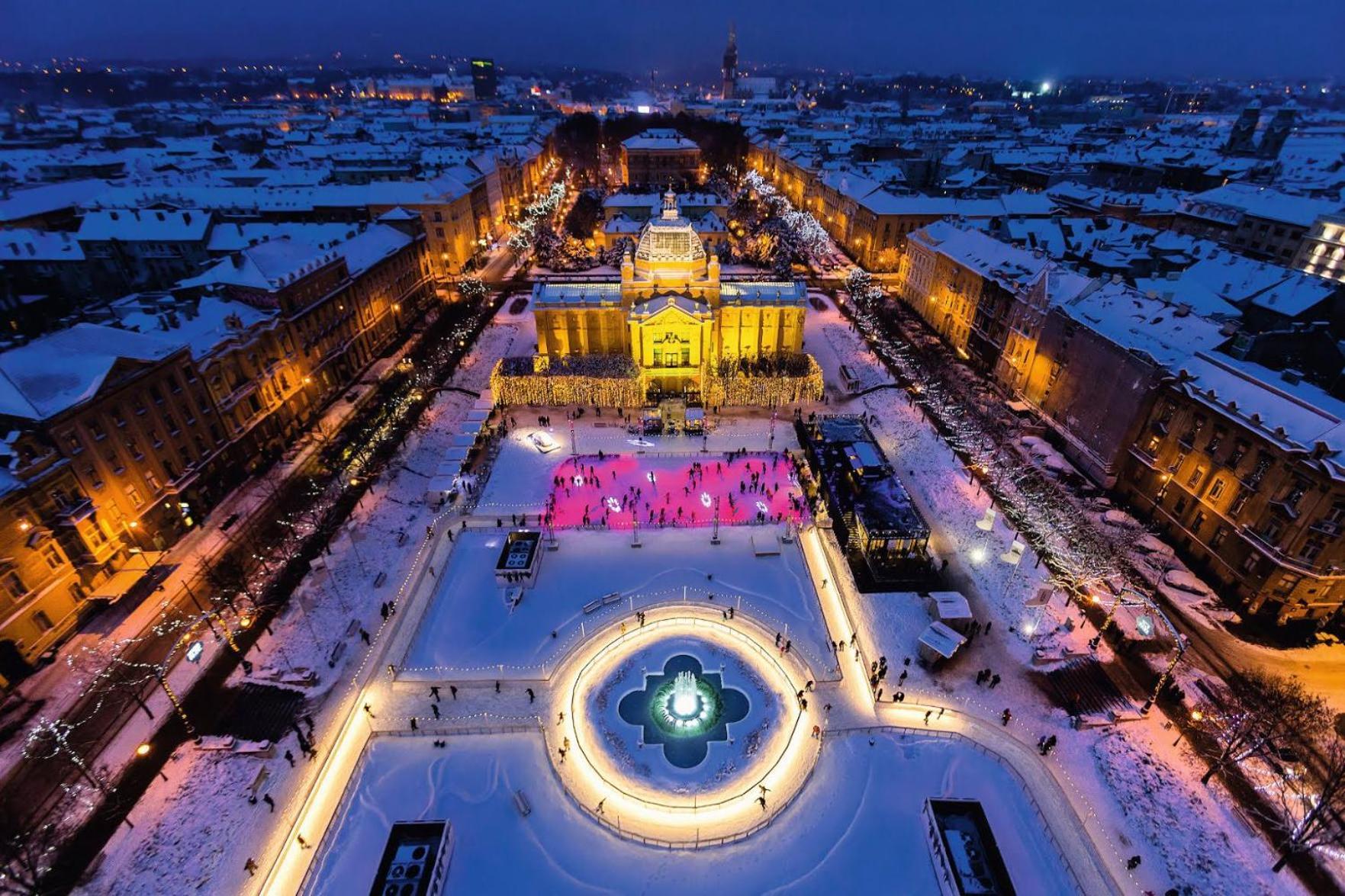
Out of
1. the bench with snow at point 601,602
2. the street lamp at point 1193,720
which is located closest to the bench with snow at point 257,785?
the bench with snow at point 601,602

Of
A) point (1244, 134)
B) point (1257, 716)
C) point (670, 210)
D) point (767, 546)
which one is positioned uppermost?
point (670, 210)

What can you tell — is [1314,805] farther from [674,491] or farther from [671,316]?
[671,316]

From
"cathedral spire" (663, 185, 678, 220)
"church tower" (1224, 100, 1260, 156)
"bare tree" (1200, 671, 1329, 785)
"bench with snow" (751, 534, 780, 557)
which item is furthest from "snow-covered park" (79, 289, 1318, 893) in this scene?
"church tower" (1224, 100, 1260, 156)

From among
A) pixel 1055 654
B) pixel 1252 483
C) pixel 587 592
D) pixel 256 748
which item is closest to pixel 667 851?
pixel 587 592

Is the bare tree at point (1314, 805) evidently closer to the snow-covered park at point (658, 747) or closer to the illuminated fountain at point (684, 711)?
the snow-covered park at point (658, 747)

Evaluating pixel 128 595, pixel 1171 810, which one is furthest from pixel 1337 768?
pixel 128 595

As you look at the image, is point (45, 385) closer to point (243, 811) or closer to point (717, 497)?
point (243, 811)

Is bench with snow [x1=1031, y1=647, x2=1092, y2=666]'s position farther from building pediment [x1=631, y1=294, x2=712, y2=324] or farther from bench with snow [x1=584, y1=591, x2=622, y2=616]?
building pediment [x1=631, y1=294, x2=712, y2=324]
